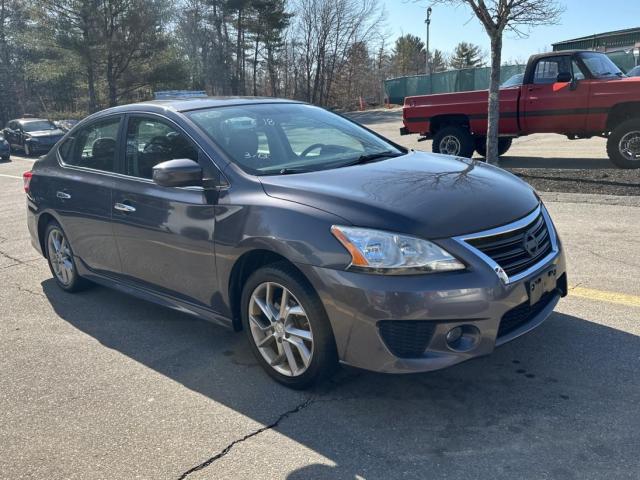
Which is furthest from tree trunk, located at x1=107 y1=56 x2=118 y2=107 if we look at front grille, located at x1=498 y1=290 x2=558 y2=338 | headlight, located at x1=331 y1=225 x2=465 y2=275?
front grille, located at x1=498 y1=290 x2=558 y2=338

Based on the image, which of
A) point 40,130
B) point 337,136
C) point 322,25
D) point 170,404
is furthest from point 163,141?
point 322,25

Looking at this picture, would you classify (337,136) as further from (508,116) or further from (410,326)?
(508,116)

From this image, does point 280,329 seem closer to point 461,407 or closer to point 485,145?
point 461,407

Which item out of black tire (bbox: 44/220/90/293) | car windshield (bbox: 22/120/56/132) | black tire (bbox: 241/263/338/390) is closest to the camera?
black tire (bbox: 241/263/338/390)

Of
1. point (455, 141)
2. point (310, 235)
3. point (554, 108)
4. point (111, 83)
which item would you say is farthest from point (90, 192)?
point (111, 83)

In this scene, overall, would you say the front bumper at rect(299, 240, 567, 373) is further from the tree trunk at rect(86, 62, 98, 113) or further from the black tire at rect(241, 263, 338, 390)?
the tree trunk at rect(86, 62, 98, 113)

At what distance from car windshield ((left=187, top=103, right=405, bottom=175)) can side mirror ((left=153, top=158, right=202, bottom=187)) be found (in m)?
0.27

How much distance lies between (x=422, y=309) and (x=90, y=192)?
3.04 metres

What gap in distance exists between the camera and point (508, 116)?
11.5m

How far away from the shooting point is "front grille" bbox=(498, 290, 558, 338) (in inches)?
123

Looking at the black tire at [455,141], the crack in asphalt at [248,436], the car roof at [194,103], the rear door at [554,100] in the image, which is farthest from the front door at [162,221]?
the rear door at [554,100]

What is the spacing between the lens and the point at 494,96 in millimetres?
10227

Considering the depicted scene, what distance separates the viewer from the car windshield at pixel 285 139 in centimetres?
393

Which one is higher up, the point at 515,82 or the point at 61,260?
the point at 515,82
